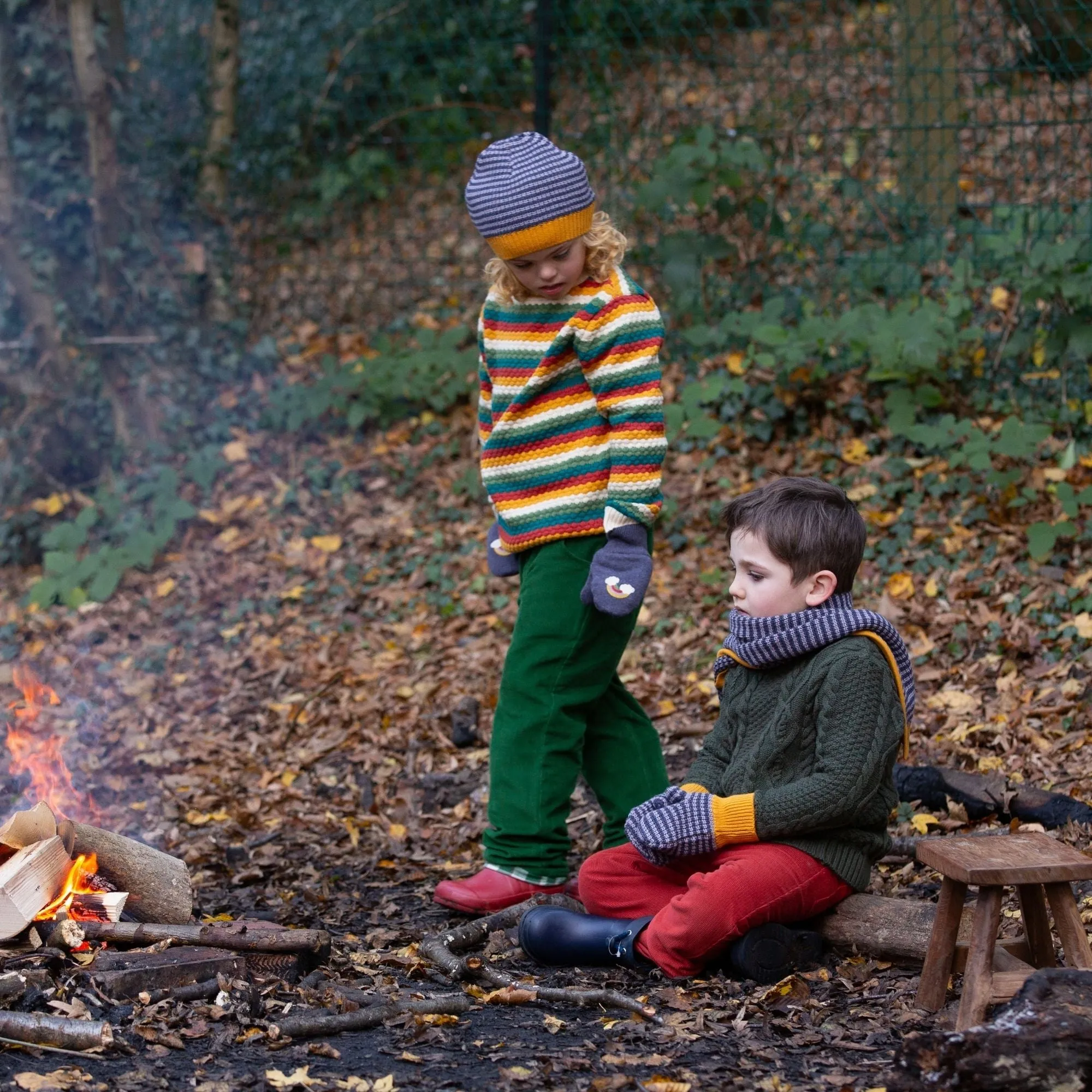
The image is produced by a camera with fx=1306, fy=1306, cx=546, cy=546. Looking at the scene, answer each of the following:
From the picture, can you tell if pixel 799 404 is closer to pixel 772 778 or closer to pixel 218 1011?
pixel 772 778

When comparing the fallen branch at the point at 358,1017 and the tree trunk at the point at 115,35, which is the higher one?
the tree trunk at the point at 115,35

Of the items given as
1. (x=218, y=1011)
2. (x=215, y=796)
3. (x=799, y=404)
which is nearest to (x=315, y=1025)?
(x=218, y=1011)

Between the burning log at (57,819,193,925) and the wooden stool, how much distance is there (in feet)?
6.23

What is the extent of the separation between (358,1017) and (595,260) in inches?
84.4

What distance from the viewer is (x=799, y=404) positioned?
6758mm

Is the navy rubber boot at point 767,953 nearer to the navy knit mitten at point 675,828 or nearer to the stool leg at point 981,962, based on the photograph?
the navy knit mitten at point 675,828

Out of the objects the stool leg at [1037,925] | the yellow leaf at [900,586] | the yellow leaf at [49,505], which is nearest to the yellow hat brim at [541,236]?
the stool leg at [1037,925]

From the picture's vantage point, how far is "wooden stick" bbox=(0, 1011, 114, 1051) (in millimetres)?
2691

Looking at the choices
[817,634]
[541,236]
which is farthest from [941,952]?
[541,236]

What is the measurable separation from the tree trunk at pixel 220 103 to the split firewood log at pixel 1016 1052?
755cm

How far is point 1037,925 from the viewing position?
9.67 ft

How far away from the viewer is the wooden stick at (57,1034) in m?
2.69

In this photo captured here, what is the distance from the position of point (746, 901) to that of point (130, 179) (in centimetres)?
645

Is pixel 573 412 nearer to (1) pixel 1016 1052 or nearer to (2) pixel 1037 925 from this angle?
(2) pixel 1037 925
